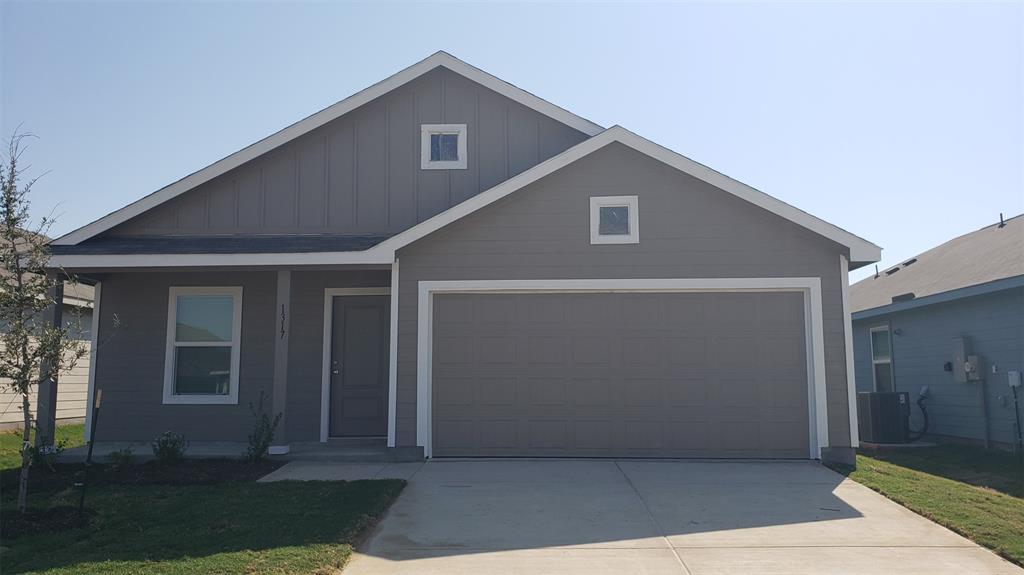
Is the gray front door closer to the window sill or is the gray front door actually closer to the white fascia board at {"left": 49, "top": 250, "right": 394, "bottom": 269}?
the window sill

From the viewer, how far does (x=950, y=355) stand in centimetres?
1291

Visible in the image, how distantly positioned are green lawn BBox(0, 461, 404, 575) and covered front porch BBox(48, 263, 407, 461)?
2834 millimetres

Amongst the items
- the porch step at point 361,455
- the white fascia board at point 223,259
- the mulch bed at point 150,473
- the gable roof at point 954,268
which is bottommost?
the mulch bed at point 150,473

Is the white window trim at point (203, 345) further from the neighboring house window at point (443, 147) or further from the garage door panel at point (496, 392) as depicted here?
the garage door panel at point (496, 392)

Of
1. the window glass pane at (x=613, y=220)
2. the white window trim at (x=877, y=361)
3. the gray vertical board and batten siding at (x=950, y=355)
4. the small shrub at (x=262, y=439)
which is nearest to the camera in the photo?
the small shrub at (x=262, y=439)

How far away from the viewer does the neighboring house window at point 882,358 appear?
1517 cm

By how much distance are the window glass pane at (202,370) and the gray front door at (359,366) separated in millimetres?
1596

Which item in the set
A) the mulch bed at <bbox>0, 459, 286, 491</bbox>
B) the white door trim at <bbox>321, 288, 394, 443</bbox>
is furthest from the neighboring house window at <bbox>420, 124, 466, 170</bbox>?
the mulch bed at <bbox>0, 459, 286, 491</bbox>

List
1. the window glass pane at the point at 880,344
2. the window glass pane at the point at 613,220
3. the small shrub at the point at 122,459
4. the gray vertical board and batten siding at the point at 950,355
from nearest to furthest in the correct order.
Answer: the small shrub at the point at 122,459
the window glass pane at the point at 613,220
the gray vertical board and batten siding at the point at 950,355
the window glass pane at the point at 880,344

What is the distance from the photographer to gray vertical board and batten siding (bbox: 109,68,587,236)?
446 inches

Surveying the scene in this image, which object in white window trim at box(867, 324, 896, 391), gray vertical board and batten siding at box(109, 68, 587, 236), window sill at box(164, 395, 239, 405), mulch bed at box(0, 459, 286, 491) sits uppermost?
gray vertical board and batten siding at box(109, 68, 587, 236)

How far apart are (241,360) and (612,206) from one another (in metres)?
5.79

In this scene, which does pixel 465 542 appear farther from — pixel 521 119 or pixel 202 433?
pixel 521 119

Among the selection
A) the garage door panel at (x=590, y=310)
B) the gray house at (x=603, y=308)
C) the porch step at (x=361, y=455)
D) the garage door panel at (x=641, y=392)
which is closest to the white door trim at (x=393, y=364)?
the gray house at (x=603, y=308)
